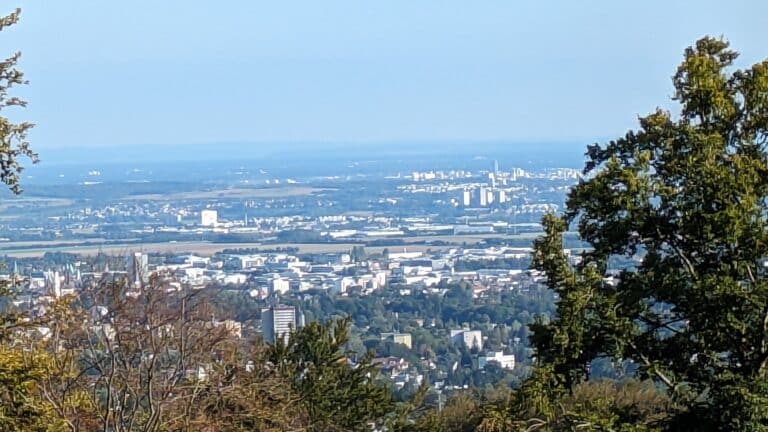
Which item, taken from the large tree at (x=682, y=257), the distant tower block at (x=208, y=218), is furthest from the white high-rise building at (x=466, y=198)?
the large tree at (x=682, y=257)

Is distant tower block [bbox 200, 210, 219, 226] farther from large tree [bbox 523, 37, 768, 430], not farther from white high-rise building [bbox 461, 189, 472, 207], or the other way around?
large tree [bbox 523, 37, 768, 430]

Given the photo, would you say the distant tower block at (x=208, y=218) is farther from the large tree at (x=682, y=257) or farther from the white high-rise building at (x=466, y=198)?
the large tree at (x=682, y=257)

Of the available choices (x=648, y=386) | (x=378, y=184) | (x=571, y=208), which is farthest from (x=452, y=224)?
(x=571, y=208)

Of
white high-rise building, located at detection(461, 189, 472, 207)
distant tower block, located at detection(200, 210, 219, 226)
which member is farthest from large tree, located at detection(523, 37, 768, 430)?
white high-rise building, located at detection(461, 189, 472, 207)

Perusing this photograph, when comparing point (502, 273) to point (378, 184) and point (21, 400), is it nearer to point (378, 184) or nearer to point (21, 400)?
point (378, 184)

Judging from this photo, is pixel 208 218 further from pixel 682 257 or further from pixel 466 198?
pixel 682 257

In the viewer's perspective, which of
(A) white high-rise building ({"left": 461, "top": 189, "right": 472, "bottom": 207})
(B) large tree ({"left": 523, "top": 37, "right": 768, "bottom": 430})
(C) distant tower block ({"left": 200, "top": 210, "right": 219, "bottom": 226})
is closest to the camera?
(B) large tree ({"left": 523, "top": 37, "right": 768, "bottom": 430})
